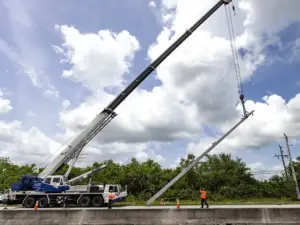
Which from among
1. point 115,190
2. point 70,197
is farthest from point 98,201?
point 70,197

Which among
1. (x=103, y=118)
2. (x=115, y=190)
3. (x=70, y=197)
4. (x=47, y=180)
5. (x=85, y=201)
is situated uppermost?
(x=103, y=118)

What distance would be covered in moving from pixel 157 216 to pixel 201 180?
2902cm

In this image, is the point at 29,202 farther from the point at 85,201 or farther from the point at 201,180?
the point at 201,180

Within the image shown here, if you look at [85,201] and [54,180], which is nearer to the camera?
[85,201]

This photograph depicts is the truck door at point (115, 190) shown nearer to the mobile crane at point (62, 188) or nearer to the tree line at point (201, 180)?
the mobile crane at point (62, 188)

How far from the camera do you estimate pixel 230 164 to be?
44.8m

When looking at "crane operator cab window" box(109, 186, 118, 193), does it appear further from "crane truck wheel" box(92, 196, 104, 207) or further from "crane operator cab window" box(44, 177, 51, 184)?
"crane operator cab window" box(44, 177, 51, 184)

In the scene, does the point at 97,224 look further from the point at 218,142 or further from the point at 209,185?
the point at 209,185

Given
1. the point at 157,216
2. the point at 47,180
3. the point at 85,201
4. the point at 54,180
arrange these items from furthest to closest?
the point at 54,180
the point at 47,180
the point at 85,201
the point at 157,216

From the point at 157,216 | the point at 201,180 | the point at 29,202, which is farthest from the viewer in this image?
the point at 201,180

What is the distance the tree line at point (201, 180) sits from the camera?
35281mm

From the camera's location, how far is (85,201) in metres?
19.7

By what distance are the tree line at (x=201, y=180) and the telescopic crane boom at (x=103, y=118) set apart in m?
10.9

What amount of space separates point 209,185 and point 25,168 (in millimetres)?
40341
